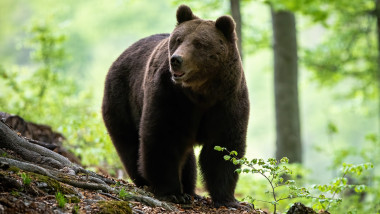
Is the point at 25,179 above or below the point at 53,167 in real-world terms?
below

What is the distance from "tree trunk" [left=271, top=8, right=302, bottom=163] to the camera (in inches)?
482

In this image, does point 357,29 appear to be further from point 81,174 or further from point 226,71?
point 81,174

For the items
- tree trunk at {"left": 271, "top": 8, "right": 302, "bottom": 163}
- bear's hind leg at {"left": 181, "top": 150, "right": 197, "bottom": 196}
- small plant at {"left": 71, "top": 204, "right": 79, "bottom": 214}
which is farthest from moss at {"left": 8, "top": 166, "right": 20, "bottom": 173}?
tree trunk at {"left": 271, "top": 8, "right": 302, "bottom": 163}

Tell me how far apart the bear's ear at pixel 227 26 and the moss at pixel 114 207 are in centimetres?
236

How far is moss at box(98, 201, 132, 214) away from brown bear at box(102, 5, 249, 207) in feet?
4.65

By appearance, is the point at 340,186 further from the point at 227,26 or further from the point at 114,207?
the point at 114,207

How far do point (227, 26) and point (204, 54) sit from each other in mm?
498

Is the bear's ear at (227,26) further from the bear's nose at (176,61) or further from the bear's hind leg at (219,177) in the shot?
the bear's hind leg at (219,177)

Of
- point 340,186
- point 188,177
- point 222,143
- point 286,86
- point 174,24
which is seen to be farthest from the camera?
point 174,24

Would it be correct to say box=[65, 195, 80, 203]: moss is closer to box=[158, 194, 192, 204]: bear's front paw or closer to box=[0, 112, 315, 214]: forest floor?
box=[0, 112, 315, 214]: forest floor

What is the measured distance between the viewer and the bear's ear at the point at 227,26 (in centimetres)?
541

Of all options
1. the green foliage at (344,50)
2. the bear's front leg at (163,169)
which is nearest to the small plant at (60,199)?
the bear's front leg at (163,169)

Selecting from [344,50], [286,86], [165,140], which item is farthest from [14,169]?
[344,50]

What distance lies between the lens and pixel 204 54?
205 inches
